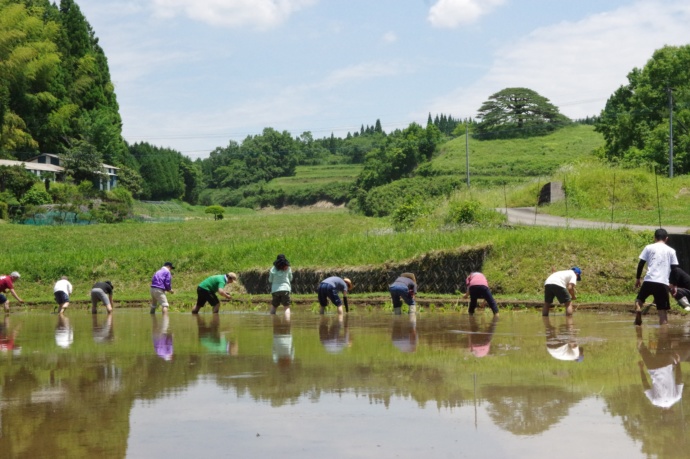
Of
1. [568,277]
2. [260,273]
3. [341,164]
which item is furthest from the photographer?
[341,164]

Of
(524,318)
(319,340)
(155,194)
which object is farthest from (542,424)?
(155,194)

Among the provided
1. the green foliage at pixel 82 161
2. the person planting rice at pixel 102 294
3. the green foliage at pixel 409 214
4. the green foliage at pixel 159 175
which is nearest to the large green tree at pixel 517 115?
the green foliage at pixel 159 175

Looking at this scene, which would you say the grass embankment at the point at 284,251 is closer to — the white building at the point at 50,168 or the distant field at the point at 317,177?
the white building at the point at 50,168

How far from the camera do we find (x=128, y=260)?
39.4 m

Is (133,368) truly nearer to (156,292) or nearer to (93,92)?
(156,292)

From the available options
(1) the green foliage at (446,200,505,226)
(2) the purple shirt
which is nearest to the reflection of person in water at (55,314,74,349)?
(2) the purple shirt

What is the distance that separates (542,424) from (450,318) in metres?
12.4

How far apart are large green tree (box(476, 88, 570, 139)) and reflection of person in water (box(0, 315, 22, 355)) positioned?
119740 millimetres

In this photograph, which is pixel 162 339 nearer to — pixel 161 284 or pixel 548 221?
pixel 161 284

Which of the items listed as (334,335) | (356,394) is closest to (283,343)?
(334,335)

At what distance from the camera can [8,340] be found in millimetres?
17625

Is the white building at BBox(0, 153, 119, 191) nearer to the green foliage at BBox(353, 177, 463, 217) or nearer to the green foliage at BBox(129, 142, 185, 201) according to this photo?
the green foliage at BBox(129, 142, 185, 201)

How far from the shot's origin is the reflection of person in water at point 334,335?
1452 centimetres

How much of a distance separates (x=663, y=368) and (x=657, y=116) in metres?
66.8
